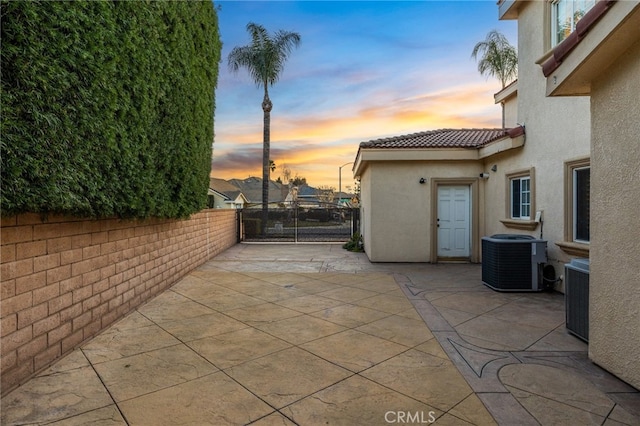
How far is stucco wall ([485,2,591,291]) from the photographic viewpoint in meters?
5.88

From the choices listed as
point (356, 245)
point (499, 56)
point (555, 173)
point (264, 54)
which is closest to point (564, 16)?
point (555, 173)

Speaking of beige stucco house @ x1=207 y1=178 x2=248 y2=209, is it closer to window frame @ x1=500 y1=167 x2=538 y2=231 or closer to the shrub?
the shrub

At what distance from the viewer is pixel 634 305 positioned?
9.43 feet

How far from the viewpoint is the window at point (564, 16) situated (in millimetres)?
6062

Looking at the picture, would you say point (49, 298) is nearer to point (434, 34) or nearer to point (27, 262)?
point (27, 262)

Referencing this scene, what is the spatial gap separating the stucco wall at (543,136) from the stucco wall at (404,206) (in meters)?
1.77

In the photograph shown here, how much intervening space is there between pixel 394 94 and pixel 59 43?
1223 centimetres

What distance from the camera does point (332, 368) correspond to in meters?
3.35

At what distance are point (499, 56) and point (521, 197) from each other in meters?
12.7

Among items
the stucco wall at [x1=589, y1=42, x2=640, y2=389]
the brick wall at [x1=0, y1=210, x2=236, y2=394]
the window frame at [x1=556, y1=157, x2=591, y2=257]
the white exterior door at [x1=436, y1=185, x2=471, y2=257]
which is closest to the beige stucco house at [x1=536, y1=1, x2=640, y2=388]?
the stucco wall at [x1=589, y1=42, x2=640, y2=389]

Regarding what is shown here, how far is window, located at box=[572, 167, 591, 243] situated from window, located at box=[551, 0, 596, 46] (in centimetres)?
276

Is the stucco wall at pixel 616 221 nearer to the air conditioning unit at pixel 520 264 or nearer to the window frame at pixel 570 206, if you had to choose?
the window frame at pixel 570 206

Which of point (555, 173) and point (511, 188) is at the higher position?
point (555, 173)

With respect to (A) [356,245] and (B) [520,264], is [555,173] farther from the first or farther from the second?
(A) [356,245]
